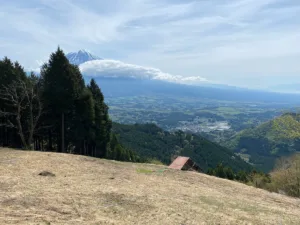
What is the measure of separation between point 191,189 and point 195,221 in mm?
6991

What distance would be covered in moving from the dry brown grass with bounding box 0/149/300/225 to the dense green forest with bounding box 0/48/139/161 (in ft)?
55.0

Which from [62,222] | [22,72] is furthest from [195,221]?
[22,72]

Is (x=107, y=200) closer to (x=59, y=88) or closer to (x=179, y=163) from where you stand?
(x=179, y=163)

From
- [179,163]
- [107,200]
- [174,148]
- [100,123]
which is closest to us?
[107,200]

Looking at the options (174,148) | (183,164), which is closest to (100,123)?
(183,164)

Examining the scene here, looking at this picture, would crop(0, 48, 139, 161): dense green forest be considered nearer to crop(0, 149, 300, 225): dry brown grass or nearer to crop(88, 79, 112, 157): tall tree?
crop(88, 79, 112, 157): tall tree

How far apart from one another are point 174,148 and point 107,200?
469 feet

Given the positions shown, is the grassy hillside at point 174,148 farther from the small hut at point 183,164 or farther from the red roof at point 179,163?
the red roof at point 179,163

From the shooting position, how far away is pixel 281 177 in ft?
110

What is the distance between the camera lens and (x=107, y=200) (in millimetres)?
13938

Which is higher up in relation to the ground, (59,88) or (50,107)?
(59,88)

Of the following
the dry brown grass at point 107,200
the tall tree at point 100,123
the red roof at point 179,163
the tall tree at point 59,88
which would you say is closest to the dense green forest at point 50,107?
the tall tree at point 59,88

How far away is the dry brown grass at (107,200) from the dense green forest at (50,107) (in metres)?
16.7

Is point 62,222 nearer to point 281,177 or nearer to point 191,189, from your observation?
point 191,189
